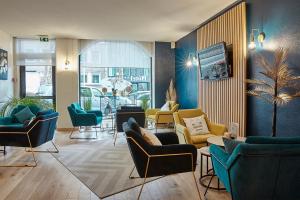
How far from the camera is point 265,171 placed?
2.29 meters

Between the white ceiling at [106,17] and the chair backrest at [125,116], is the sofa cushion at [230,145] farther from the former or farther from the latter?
the chair backrest at [125,116]

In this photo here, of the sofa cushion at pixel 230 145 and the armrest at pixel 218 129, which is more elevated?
the sofa cushion at pixel 230 145

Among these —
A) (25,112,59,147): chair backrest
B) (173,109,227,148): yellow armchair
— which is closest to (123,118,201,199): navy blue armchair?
(173,109,227,148): yellow armchair

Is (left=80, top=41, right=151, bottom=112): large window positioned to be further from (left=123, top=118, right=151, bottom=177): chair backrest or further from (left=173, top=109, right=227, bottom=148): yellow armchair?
(left=123, top=118, right=151, bottom=177): chair backrest

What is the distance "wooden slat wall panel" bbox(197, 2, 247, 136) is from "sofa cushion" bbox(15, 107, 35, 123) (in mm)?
4197

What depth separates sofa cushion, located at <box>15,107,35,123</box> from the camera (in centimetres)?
620

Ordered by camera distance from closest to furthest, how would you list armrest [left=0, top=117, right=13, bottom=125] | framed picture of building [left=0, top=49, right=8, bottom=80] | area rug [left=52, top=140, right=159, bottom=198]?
area rug [left=52, top=140, right=159, bottom=198] → armrest [left=0, top=117, right=13, bottom=125] → framed picture of building [left=0, top=49, right=8, bottom=80]

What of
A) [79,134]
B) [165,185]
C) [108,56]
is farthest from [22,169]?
[108,56]

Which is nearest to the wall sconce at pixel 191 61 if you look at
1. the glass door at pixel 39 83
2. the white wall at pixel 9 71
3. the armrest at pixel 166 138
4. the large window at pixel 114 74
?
the large window at pixel 114 74

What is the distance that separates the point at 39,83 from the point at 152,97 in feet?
12.4

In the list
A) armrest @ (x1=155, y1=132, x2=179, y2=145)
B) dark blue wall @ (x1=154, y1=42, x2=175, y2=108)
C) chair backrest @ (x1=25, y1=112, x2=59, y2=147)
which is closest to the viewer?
armrest @ (x1=155, y1=132, x2=179, y2=145)

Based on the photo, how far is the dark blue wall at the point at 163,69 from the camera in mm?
9148

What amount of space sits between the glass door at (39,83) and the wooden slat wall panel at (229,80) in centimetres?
508

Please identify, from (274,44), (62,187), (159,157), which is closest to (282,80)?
(274,44)
